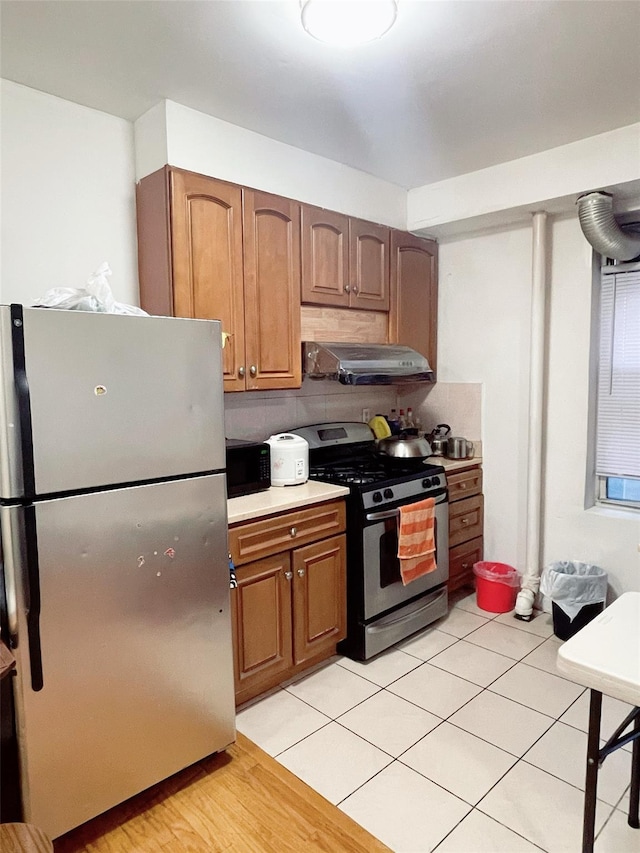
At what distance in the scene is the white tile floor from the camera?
1.73 metres

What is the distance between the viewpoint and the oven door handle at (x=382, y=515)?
8.66ft

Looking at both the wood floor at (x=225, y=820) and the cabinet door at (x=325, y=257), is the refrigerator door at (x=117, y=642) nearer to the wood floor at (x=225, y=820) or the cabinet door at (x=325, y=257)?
the wood floor at (x=225, y=820)

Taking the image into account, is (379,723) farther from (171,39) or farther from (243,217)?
(171,39)

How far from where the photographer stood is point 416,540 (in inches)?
111

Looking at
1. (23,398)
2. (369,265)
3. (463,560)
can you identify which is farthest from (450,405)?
(23,398)

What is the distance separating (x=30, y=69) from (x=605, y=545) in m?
3.53

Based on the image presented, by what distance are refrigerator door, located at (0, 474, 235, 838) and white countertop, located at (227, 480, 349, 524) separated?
285mm

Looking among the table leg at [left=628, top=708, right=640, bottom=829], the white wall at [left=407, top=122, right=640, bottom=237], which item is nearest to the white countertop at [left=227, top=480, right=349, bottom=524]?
the table leg at [left=628, top=708, right=640, bottom=829]

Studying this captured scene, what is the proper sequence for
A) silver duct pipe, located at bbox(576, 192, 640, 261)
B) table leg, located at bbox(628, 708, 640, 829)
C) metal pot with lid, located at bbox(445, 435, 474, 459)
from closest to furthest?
table leg, located at bbox(628, 708, 640, 829) → silver duct pipe, located at bbox(576, 192, 640, 261) → metal pot with lid, located at bbox(445, 435, 474, 459)

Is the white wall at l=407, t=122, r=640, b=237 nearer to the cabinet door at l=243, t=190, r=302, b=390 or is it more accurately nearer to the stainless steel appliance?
the cabinet door at l=243, t=190, r=302, b=390

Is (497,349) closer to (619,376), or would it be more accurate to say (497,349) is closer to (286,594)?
(619,376)

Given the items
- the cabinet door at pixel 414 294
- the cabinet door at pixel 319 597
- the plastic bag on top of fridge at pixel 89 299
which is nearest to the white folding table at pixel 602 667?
the cabinet door at pixel 319 597

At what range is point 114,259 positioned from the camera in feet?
8.07

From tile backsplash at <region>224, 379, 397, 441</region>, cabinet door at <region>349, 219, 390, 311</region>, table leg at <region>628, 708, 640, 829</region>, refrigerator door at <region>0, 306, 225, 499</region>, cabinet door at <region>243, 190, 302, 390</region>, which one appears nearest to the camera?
refrigerator door at <region>0, 306, 225, 499</region>
